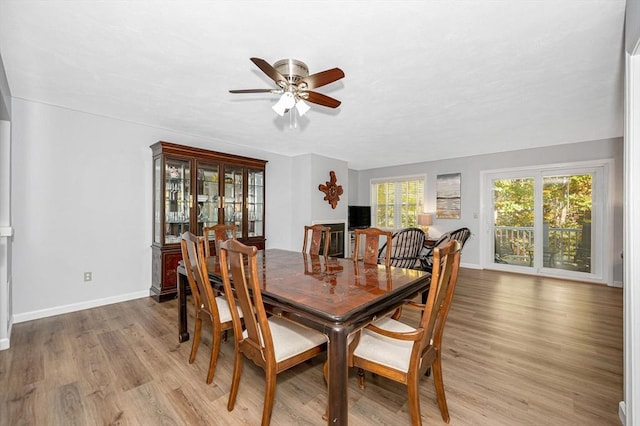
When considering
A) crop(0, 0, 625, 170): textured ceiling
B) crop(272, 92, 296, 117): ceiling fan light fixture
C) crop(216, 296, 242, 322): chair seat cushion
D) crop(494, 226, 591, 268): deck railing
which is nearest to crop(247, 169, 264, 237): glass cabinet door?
crop(0, 0, 625, 170): textured ceiling

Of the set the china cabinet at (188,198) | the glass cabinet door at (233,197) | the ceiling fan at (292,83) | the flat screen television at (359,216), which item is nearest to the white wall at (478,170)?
the flat screen television at (359,216)

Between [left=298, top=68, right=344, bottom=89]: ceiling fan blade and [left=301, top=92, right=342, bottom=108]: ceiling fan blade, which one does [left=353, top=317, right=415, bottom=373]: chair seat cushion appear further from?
[left=301, top=92, right=342, bottom=108]: ceiling fan blade

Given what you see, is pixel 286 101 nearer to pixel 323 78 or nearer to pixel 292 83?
pixel 292 83

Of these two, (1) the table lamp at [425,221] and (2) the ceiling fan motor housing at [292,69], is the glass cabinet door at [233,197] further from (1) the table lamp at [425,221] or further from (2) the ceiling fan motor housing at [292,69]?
(1) the table lamp at [425,221]

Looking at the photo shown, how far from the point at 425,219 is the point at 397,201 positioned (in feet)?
3.87

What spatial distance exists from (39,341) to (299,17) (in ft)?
11.7

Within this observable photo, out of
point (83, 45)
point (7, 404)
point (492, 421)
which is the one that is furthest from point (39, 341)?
A: point (492, 421)

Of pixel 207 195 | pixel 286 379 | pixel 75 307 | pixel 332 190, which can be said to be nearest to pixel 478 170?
pixel 332 190

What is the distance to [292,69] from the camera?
7.13 feet

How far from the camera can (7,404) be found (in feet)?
5.91

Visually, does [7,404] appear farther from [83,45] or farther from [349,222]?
[349,222]

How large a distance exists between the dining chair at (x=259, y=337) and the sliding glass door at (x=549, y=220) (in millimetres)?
5381

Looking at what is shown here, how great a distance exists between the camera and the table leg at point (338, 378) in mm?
1310

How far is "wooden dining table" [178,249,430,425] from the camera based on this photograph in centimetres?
132
